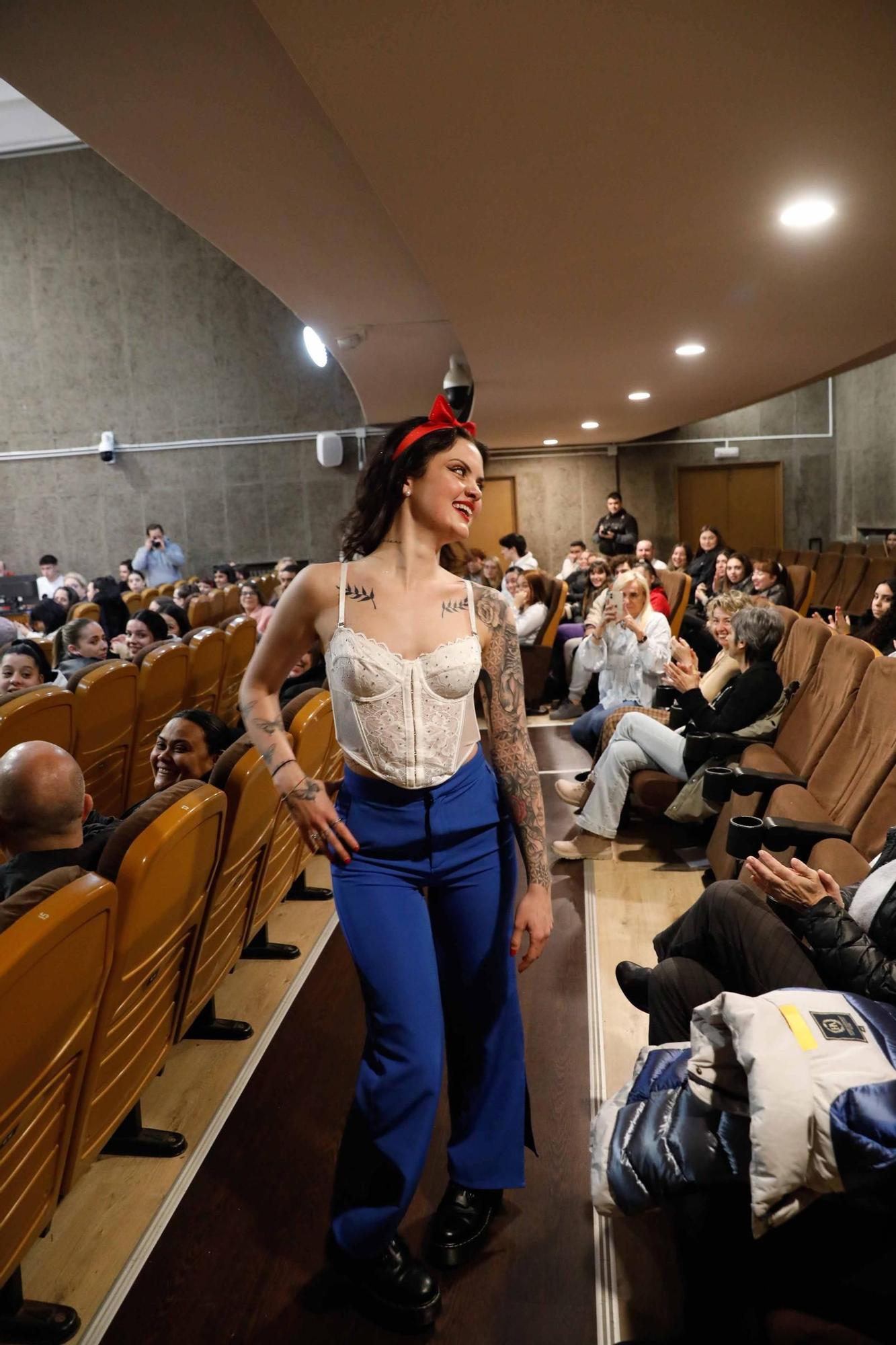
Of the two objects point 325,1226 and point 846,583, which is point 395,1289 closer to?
point 325,1226

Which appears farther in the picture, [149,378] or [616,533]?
[149,378]

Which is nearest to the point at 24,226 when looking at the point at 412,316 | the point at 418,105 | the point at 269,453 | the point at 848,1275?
the point at 269,453

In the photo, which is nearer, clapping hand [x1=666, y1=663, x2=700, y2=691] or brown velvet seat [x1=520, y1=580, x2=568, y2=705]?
clapping hand [x1=666, y1=663, x2=700, y2=691]

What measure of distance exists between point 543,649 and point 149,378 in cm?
957

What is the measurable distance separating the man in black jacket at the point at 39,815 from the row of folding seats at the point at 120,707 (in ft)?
3.28

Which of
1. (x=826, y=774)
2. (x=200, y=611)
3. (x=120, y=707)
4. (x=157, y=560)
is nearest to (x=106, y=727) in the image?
(x=120, y=707)

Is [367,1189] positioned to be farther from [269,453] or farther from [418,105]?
[269,453]

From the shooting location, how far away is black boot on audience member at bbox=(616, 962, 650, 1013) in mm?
2100

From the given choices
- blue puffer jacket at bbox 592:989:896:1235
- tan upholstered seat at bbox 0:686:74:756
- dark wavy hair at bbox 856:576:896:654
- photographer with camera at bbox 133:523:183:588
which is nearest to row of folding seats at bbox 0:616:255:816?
tan upholstered seat at bbox 0:686:74:756

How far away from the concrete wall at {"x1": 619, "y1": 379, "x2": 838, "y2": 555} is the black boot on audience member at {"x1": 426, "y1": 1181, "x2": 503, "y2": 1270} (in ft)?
42.6

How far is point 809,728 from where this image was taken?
3422 mm

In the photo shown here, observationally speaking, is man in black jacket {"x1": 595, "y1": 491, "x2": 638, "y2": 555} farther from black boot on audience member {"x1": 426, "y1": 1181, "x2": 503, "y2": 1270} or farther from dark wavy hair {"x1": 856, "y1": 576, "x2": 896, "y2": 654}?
black boot on audience member {"x1": 426, "y1": 1181, "x2": 503, "y2": 1270}

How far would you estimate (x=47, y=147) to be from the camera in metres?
14.0

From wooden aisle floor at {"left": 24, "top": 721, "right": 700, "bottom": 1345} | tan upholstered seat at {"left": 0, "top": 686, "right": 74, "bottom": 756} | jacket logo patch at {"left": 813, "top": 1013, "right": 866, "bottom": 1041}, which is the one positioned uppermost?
tan upholstered seat at {"left": 0, "top": 686, "right": 74, "bottom": 756}
